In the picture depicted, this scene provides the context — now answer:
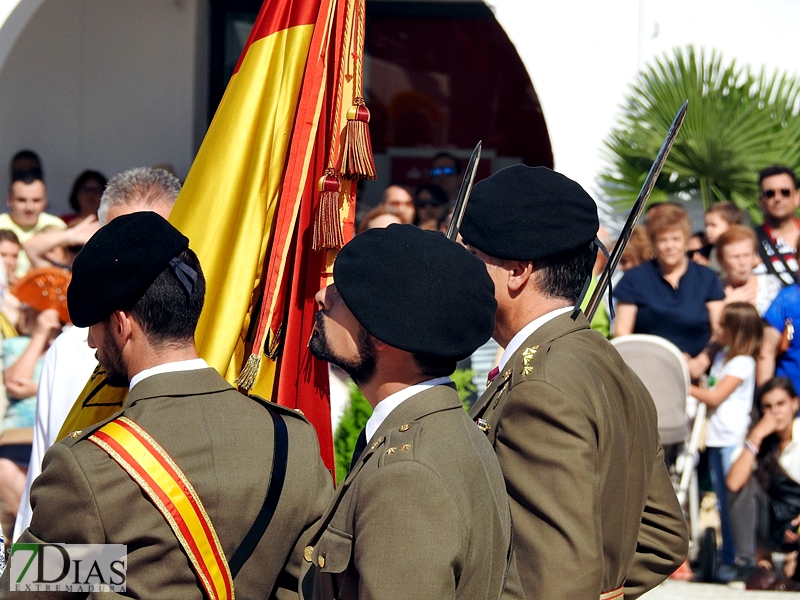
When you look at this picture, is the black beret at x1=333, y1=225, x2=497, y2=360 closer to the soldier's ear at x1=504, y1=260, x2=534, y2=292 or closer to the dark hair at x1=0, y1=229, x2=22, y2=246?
the soldier's ear at x1=504, y1=260, x2=534, y2=292

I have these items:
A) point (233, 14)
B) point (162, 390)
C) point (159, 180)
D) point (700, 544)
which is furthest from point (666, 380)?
point (233, 14)

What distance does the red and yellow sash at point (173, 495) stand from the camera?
185 cm

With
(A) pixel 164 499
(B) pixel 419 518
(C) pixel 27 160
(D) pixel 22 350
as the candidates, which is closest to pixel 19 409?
(D) pixel 22 350

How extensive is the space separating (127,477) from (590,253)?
111cm

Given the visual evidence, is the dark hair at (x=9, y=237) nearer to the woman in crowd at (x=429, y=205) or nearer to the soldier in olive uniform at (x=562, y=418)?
the woman in crowd at (x=429, y=205)

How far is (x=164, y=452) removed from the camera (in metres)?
1.89

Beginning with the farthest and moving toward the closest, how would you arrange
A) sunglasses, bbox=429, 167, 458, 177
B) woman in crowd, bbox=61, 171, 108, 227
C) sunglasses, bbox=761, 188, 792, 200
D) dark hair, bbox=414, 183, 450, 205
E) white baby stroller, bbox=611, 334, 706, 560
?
sunglasses, bbox=429, 167, 458, 177 < woman in crowd, bbox=61, 171, 108, 227 < dark hair, bbox=414, 183, 450, 205 < sunglasses, bbox=761, 188, 792, 200 < white baby stroller, bbox=611, 334, 706, 560

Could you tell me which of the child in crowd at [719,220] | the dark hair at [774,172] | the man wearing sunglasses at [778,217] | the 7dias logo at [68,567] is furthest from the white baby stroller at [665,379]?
the 7dias logo at [68,567]

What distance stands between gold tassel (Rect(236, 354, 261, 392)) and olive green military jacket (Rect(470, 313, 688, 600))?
554mm

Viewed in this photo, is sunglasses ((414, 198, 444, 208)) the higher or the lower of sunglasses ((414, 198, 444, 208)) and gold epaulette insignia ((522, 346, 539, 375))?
the lower

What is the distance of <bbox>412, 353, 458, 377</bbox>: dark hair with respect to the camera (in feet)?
5.96

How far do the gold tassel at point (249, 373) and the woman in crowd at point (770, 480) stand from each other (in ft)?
12.2

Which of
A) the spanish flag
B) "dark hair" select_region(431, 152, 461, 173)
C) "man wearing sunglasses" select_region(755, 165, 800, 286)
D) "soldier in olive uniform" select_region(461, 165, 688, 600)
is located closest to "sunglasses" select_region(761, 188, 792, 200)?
"man wearing sunglasses" select_region(755, 165, 800, 286)

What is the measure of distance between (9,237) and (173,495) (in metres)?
4.29
